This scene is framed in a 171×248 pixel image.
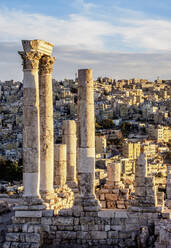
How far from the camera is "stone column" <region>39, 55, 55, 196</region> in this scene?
19.1 m

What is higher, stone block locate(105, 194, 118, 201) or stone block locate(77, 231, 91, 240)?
stone block locate(105, 194, 118, 201)

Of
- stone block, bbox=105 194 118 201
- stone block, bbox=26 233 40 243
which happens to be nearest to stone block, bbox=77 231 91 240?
stone block, bbox=26 233 40 243

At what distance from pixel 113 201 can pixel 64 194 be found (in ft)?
8.20

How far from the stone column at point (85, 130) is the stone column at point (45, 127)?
130 cm

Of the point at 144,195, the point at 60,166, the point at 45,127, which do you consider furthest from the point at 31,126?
the point at 60,166

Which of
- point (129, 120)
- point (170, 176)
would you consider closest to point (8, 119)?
point (129, 120)

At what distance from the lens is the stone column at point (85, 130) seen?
18.2 meters

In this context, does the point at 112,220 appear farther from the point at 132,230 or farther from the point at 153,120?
the point at 153,120

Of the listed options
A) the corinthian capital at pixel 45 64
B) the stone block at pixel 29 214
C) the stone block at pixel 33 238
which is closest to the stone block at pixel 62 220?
the stone block at pixel 29 214

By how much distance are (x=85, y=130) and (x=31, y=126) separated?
188 centimetres

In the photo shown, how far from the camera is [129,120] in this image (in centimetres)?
13600

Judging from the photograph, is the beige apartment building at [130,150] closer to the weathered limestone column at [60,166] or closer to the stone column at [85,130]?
the weathered limestone column at [60,166]

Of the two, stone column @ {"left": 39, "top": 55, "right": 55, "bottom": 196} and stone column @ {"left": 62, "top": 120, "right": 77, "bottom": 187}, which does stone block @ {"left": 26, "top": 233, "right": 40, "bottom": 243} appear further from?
stone column @ {"left": 62, "top": 120, "right": 77, "bottom": 187}

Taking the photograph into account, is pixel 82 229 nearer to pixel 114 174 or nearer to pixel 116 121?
pixel 114 174
